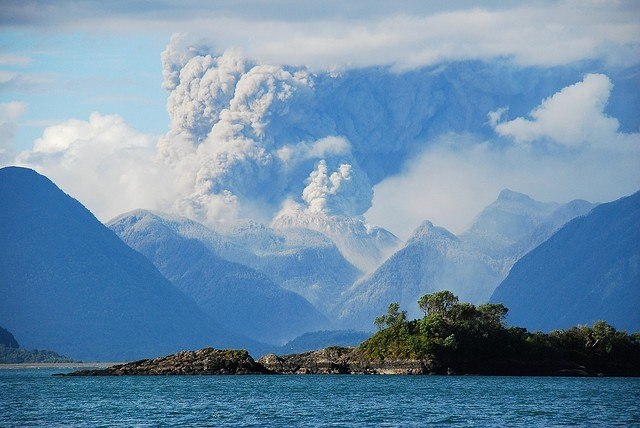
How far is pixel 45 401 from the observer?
146m

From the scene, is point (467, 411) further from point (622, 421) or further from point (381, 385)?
point (381, 385)

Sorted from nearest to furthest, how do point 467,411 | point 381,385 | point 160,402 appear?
point 467,411 < point 160,402 < point 381,385

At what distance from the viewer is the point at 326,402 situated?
144 meters

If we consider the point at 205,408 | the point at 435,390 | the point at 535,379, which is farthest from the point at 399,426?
the point at 535,379

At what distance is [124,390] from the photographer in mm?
167750

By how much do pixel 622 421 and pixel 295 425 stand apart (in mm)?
32680

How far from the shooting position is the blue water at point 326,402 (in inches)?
4734

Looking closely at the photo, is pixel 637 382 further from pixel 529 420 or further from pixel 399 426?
pixel 399 426

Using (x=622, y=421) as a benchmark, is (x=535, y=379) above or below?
above

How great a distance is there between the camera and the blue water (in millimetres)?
120250

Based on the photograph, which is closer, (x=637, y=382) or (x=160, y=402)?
(x=160, y=402)

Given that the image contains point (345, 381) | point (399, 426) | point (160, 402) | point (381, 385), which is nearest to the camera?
point (399, 426)

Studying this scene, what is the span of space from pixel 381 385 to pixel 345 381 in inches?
520

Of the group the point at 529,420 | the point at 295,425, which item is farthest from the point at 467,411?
the point at 295,425
